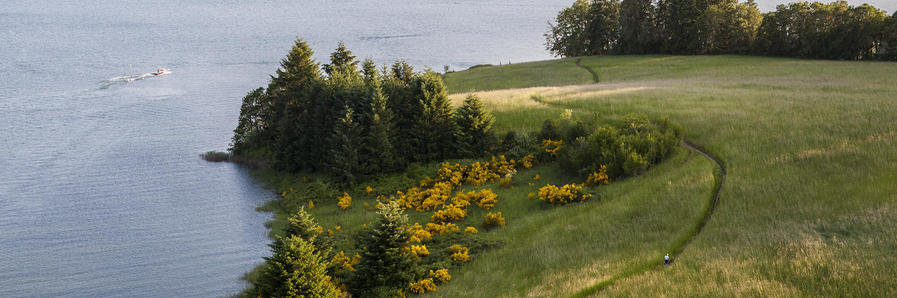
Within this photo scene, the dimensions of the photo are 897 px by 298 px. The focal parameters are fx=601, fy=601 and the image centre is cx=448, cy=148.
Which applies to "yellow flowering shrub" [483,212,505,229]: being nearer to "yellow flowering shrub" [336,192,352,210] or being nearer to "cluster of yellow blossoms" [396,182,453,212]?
"cluster of yellow blossoms" [396,182,453,212]

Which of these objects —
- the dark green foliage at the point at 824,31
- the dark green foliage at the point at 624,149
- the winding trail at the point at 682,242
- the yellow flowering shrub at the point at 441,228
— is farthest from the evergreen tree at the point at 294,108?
the dark green foliage at the point at 824,31

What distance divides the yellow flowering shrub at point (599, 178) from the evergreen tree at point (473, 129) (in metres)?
9.88

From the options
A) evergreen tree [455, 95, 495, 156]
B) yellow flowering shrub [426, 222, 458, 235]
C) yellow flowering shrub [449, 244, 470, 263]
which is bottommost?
yellow flowering shrub [449, 244, 470, 263]

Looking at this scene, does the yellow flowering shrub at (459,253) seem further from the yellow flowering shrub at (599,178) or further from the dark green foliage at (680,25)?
the dark green foliage at (680,25)

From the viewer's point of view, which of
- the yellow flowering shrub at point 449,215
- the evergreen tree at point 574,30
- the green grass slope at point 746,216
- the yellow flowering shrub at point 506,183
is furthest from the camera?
the evergreen tree at point 574,30

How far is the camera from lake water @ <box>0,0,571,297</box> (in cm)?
3009

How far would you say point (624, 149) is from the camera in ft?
101

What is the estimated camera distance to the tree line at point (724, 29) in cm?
7062

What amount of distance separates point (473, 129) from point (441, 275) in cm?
1853

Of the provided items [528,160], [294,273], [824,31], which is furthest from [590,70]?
[294,273]

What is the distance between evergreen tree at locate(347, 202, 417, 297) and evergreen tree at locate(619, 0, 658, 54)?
81903 mm

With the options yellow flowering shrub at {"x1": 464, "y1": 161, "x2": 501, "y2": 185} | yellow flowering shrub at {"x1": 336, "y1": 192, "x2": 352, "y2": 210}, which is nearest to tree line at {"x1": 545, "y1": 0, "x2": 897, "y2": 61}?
yellow flowering shrub at {"x1": 464, "y1": 161, "x2": 501, "y2": 185}

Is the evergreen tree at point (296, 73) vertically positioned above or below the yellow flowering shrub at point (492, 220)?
above

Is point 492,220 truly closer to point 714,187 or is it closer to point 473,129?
point 714,187
